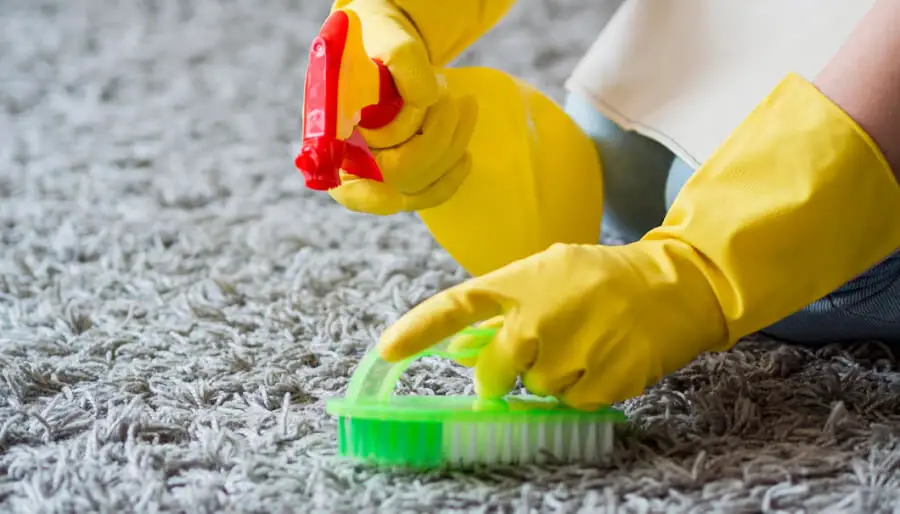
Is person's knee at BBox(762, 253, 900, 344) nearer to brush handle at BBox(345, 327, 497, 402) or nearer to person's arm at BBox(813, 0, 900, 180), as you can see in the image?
person's arm at BBox(813, 0, 900, 180)

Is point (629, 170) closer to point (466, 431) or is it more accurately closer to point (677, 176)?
point (677, 176)

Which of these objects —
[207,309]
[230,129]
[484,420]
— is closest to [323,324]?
[207,309]

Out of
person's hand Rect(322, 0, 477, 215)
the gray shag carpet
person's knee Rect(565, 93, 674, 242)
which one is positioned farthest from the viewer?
person's knee Rect(565, 93, 674, 242)

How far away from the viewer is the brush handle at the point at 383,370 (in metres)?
0.52

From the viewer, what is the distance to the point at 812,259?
52 cm

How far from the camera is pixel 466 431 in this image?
1.67 feet

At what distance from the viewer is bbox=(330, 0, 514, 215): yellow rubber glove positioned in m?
0.60

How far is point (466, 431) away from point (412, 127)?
196 mm

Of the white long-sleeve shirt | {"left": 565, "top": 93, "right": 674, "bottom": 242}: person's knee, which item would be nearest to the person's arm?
the white long-sleeve shirt

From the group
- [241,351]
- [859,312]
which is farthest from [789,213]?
[241,351]

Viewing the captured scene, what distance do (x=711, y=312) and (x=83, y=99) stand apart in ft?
3.15

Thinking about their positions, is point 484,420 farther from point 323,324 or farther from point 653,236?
point 323,324

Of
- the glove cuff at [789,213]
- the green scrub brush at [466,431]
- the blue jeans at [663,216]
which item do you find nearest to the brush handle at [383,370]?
the green scrub brush at [466,431]

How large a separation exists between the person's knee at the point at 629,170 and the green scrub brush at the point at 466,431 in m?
0.27
